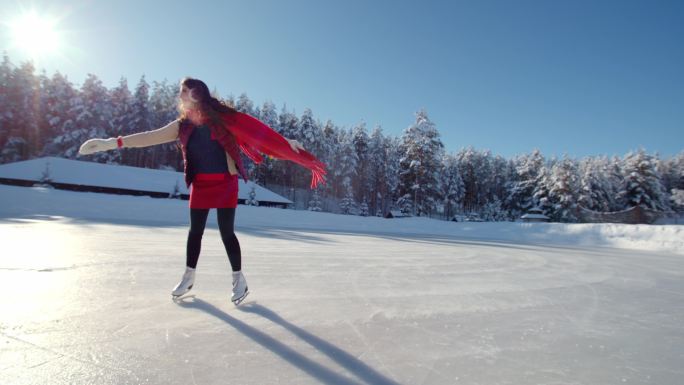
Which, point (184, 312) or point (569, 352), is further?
point (184, 312)

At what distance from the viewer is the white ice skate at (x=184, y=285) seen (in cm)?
242

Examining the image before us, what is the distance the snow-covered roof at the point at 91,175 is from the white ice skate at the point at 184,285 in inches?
1120

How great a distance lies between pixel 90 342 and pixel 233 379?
77cm

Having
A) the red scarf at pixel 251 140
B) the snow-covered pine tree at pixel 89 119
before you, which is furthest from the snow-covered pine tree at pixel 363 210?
the red scarf at pixel 251 140

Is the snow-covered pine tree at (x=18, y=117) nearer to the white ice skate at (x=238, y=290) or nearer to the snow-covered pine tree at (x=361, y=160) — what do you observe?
the snow-covered pine tree at (x=361, y=160)

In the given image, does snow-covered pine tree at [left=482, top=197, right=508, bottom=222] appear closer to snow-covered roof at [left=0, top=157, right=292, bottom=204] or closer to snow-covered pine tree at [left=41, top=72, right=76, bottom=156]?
snow-covered roof at [left=0, top=157, right=292, bottom=204]

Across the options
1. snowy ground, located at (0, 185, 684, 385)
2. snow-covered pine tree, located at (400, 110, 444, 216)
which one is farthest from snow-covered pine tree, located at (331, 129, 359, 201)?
snowy ground, located at (0, 185, 684, 385)

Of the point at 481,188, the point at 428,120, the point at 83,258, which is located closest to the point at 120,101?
the point at 428,120

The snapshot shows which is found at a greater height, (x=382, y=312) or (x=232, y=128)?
(x=232, y=128)

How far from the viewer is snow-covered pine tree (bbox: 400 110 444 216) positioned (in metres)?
42.6

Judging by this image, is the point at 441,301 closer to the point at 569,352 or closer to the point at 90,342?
the point at 569,352

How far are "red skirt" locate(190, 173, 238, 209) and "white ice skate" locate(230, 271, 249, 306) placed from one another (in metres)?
0.55

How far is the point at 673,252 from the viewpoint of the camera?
31.9 feet

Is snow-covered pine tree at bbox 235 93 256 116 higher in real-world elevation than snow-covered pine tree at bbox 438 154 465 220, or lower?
higher
